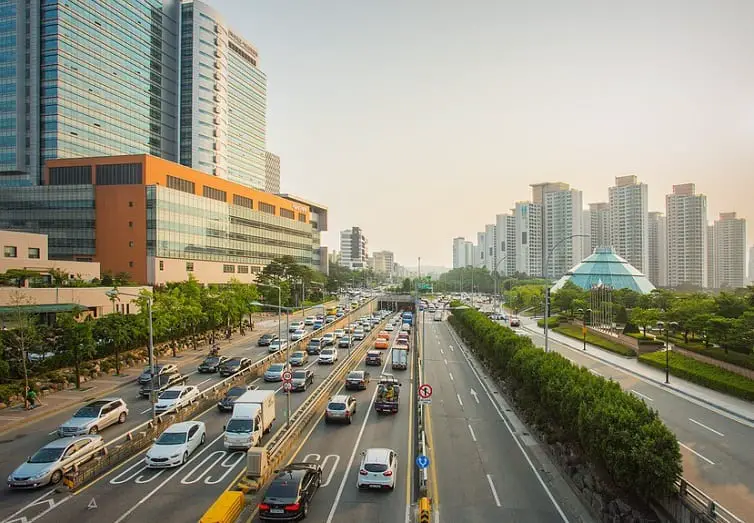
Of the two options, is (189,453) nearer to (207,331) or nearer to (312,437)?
(312,437)

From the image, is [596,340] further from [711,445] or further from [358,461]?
[358,461]

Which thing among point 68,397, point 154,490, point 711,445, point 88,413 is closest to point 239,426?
point 154,490

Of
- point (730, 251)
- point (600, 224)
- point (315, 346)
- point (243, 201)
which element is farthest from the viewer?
point (600, 224)

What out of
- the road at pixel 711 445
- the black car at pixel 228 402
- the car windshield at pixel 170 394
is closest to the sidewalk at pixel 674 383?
the road at pixel 711 445

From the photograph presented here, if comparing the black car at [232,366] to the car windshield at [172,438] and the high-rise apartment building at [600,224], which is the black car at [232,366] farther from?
the high-rise apartment building at [600,224]

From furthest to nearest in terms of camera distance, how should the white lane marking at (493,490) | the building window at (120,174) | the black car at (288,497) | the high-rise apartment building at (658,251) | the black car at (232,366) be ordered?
the high-rise apartment building at (658,251)
the building window at (120,174)
the black car at (232,366)
the white lane marking at (493,490)
the black car at (288,497)
